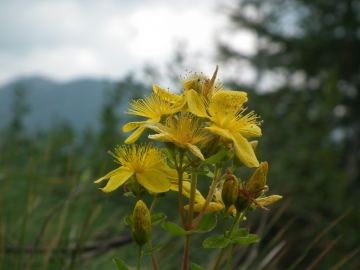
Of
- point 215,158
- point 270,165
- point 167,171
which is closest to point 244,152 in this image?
point 215,158

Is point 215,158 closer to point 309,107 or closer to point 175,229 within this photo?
point 175,229

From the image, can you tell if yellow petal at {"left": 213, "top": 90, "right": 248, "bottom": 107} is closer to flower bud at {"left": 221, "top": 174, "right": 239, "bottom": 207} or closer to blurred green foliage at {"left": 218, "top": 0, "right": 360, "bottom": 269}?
flower bud at {"left": 221, "top": 174, "right": 239, "bottom": 207}

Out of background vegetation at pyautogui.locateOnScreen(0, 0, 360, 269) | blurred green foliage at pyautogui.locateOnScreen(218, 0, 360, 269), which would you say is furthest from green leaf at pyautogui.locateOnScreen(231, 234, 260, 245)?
blurred green foliage at pyautogui.locateOnScreen(218, 0, 360, 269)

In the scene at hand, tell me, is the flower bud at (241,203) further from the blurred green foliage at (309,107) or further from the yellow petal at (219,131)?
the blurred green foliage at (309,107)

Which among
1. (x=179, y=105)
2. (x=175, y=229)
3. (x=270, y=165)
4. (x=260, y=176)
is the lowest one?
(x=270, y=165)

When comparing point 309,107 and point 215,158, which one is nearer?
point 215,158

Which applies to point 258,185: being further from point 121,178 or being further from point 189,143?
point 121,178

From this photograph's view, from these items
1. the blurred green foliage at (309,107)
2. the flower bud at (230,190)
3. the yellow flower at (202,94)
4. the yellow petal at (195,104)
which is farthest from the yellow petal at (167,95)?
the blurred green foliage at (309,107)
